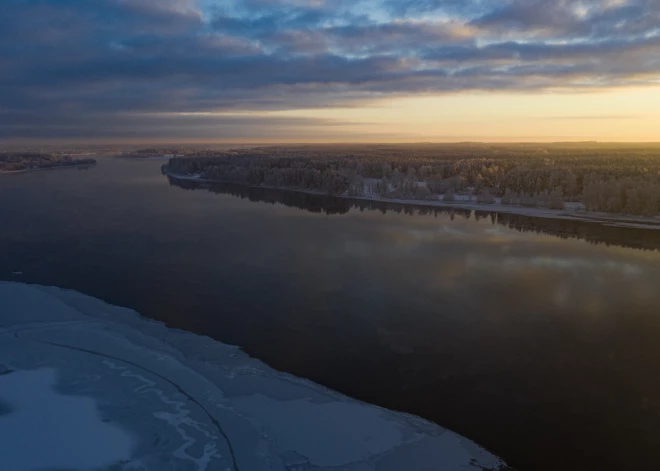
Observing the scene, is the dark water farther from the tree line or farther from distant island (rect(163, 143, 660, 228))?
the tree line

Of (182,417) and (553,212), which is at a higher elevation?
(553,212)

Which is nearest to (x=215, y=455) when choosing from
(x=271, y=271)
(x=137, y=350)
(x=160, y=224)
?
(x=137, y=350)

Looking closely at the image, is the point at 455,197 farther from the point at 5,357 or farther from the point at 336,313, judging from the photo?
the point at 5,357

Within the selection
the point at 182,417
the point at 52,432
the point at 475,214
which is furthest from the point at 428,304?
the point at 475,214

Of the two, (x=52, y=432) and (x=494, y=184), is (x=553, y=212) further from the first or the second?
(x=52, y=432)

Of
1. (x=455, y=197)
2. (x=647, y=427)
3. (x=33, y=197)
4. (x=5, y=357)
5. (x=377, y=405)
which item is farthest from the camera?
(x=455, y=197)

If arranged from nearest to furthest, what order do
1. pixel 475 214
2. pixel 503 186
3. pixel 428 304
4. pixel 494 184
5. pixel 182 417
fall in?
pixel 182 417
pixel 428 304
pixel 475 214
pixel 503 186
pixel 494 184

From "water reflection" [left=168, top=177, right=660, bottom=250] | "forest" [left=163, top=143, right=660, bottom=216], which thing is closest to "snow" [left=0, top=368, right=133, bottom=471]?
"water reflection" [left=168, top=177, right=660, bottom=250]
